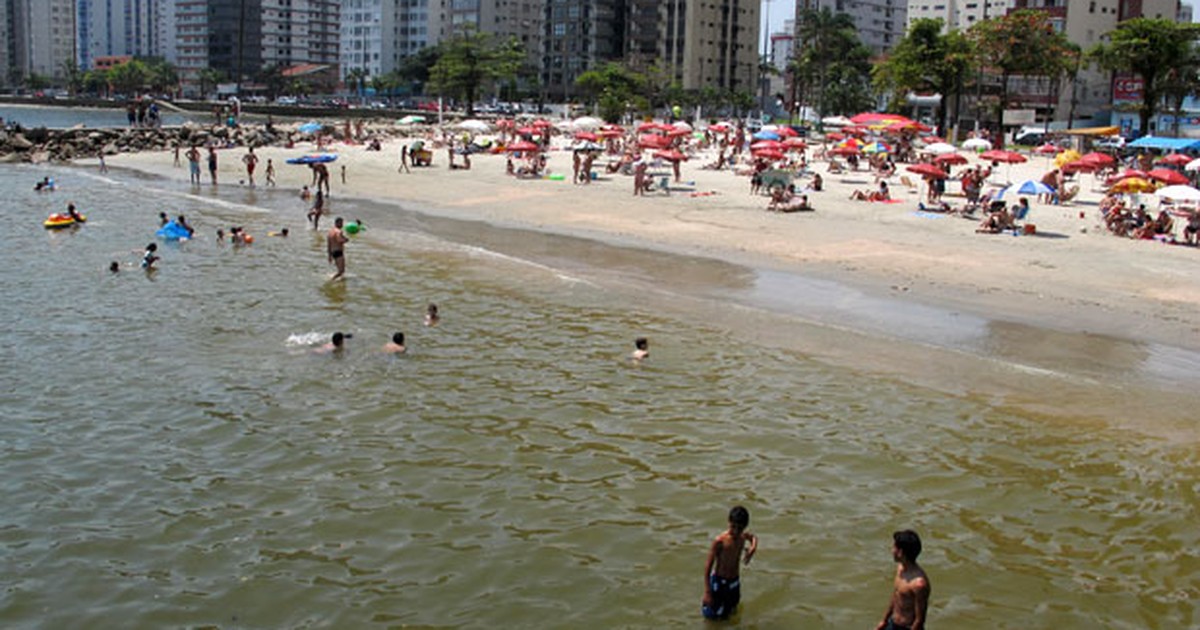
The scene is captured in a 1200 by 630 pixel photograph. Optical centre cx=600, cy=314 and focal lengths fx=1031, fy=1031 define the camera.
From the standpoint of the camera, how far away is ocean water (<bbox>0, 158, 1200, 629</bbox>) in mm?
9062

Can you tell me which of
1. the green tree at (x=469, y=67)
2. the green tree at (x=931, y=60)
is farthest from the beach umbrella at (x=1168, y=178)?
the green tree at (x=469, y=67)

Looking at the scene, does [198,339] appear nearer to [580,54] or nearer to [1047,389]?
[1047,389]

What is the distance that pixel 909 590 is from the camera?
7266 millimetres

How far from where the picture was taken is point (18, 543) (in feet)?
32.6

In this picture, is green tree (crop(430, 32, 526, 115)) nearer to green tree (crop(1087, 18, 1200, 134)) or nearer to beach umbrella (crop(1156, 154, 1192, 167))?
green tree (crop(1087, 18, 1200, 134))

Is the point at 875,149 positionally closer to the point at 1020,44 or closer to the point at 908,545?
the point at 1020,44

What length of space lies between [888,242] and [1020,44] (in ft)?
152

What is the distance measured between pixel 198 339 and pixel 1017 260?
1831cm

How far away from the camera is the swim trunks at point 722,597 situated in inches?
330

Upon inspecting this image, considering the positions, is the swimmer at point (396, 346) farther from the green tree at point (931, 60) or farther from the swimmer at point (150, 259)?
the green tree at point (931, 60)

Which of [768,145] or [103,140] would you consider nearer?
[768,145]

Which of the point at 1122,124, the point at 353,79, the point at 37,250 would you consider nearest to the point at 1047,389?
the point at 37,250

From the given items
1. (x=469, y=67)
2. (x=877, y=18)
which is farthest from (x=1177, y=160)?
(x=877, y=18)

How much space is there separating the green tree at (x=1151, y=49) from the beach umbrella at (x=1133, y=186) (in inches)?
1844
